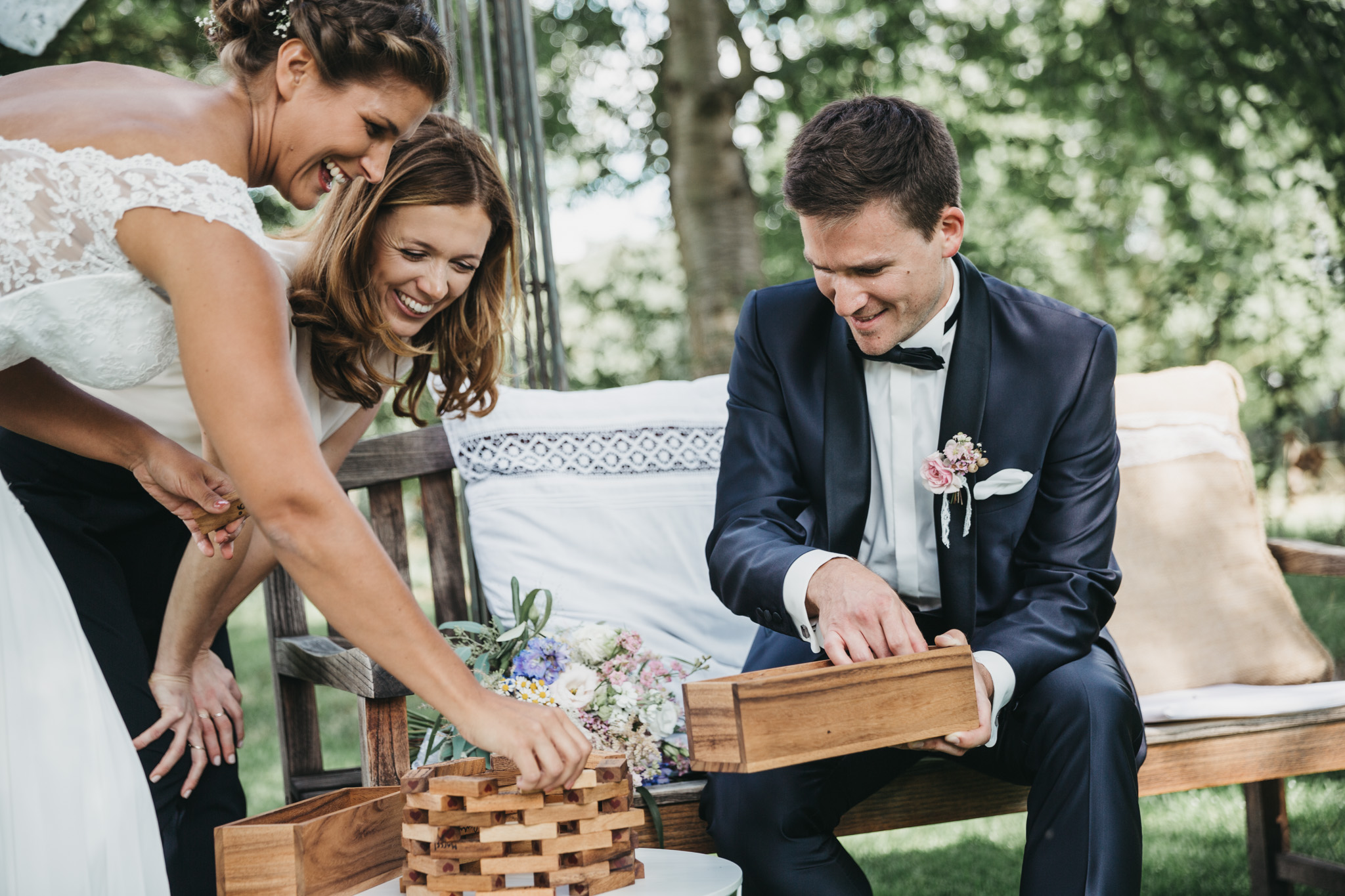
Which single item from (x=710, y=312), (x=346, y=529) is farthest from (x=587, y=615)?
(x=710, y=312)

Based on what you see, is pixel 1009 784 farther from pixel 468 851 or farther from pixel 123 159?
pixel 123 159

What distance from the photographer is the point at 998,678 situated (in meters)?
2.13

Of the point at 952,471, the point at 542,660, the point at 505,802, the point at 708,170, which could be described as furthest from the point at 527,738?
the point at 708,170

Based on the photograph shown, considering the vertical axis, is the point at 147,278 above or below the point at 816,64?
below

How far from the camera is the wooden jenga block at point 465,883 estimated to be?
1668 mm

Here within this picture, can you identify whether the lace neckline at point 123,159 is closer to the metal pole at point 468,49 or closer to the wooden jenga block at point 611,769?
the wooden jenga block at point 611,769

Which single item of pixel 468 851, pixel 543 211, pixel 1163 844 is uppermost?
pixel 543 211

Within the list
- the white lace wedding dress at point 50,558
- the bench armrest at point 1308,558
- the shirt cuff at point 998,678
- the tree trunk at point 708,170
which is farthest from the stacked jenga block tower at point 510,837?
the tree trunk at point 708,170

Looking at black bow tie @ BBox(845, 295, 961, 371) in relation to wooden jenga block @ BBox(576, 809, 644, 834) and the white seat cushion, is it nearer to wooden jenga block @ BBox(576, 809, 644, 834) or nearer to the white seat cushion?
the white seat cushion

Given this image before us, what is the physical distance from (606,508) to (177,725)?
4.01 feet

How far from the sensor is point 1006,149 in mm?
9047

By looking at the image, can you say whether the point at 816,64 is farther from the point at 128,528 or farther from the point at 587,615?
the point at 128,528

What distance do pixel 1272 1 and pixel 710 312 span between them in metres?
3.41

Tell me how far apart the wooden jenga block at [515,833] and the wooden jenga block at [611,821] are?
0.05 m
